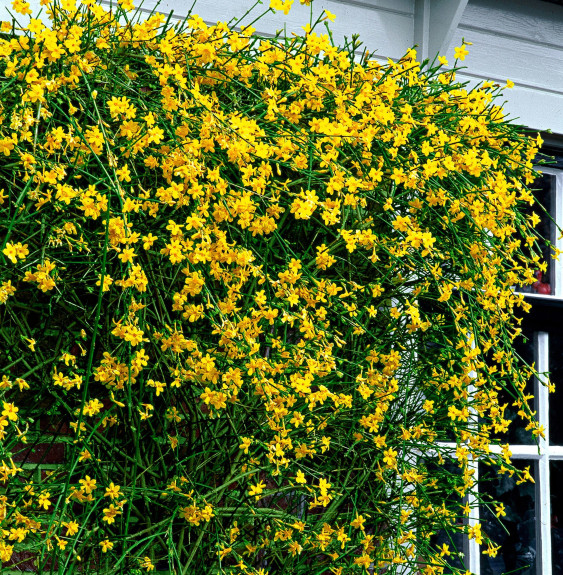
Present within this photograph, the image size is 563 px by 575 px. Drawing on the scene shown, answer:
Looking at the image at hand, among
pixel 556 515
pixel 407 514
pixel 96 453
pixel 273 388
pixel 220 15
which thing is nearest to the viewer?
pixel 273 388

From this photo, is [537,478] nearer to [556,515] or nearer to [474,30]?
Answer: [556,515]

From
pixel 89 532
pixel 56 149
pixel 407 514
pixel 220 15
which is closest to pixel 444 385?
pixel 407 514

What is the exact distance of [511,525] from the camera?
2.86m

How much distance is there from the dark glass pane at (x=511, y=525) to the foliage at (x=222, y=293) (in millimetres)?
630

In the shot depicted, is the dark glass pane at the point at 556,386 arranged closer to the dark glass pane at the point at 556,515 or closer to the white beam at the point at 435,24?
the dark glass pane at the point at 556,515

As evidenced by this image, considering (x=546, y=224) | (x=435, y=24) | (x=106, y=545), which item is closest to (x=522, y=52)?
(x=435, y=24)

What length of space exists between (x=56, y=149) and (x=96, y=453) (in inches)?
28.7

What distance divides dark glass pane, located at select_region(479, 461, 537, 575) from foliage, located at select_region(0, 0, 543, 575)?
2.07 feet

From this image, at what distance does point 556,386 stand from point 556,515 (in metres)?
0.50

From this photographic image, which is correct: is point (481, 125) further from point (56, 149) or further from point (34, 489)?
point (34, 489)

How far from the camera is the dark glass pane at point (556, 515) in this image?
114 inches

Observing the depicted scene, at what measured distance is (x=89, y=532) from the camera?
1.70m

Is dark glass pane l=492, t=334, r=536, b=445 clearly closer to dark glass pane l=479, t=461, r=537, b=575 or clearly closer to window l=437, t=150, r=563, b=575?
window l=437, t=150, r=563, b=575

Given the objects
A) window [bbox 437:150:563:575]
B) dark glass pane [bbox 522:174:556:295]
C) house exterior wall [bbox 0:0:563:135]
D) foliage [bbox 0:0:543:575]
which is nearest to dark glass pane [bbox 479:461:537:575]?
window [bbox 437:150:563:575]
